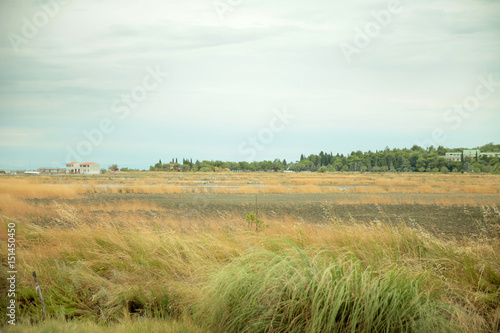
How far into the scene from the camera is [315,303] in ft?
13.4

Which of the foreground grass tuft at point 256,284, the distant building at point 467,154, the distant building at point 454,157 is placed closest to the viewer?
the foreground grass tuft at point 256,284

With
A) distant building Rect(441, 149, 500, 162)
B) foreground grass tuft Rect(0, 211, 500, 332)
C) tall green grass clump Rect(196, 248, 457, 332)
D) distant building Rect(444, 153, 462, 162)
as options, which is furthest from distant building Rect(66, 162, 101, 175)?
distant building Rect(444, 153, 462, 162)

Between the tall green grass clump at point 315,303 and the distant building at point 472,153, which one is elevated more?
the distant building at point 472,153

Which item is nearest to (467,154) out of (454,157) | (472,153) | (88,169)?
(472,153)

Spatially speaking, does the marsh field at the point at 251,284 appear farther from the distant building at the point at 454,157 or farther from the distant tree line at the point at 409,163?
the distant building at the point at 454,157

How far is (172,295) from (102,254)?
2.26 meters

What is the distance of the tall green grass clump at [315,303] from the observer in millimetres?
3953

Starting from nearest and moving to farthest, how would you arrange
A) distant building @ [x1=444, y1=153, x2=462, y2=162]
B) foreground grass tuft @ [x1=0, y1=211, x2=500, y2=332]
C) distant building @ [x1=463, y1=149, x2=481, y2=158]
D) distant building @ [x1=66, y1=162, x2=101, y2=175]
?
foreground grass tuft @ [x1=0, y1=211, x2=500, y2=332] → distant building @ [x1=463, y1=149, x2=481, y2=158] → distant building @ [x1=66, y1=162, x2=101, y2=175] → distant building @ [x1=444, y1=153, x2=462, y2=162]

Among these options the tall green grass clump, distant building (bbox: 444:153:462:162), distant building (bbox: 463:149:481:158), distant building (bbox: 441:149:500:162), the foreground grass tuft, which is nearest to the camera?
the tall green grass clump

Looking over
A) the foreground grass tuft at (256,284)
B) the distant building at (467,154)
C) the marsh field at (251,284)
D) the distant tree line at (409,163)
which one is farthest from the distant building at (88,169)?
the foreground grass tuft at (256,284)

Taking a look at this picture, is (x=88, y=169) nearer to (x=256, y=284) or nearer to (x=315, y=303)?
(x=256, y=284)

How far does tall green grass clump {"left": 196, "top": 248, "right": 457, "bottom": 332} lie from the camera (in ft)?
13.0

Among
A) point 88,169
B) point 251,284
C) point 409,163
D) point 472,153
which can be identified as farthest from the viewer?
point 409,163

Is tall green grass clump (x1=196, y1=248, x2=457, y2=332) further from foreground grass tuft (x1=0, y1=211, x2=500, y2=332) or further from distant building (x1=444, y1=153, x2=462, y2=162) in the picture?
distant building (x1=444, y1=153, x2=462, y2=162)
